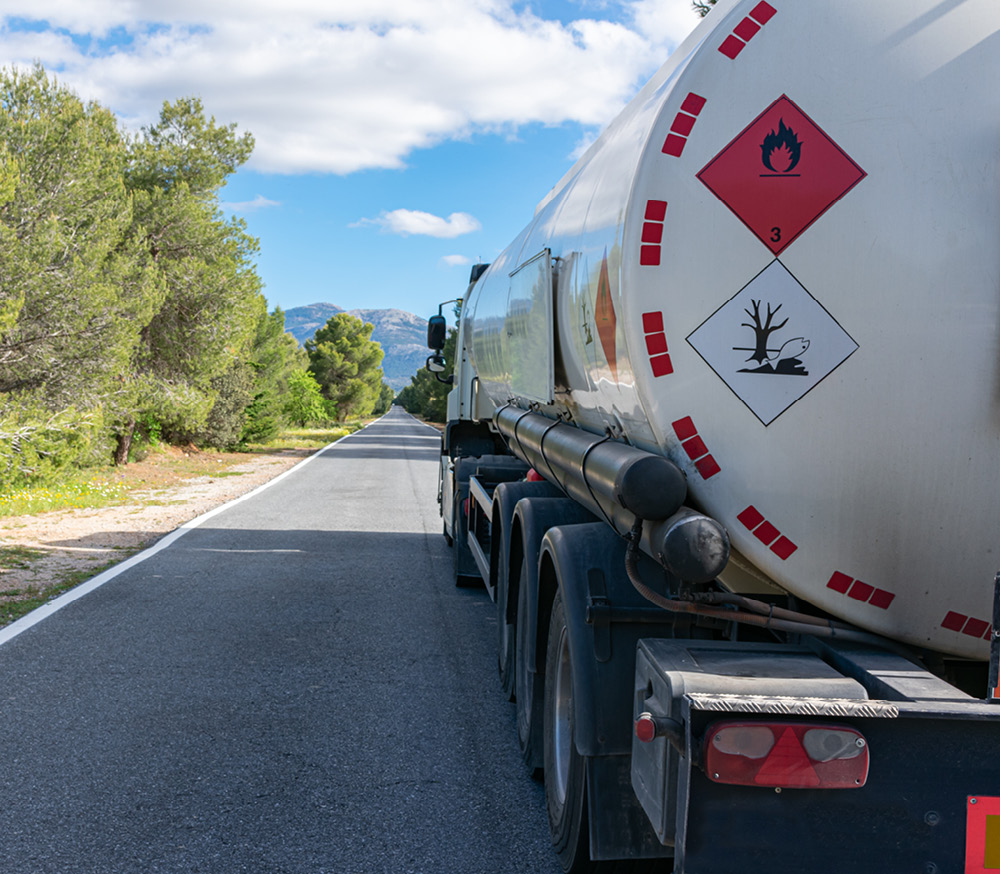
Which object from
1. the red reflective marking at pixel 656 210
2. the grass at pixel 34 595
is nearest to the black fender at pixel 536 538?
the red reflective marking at pixel 656 210

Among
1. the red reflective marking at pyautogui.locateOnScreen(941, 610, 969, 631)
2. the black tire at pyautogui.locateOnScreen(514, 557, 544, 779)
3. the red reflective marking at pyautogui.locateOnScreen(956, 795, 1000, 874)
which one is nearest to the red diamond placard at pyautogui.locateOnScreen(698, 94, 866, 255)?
the red reflective marking at pyautogui.locateOnScreen(941, 610, 969, 631)

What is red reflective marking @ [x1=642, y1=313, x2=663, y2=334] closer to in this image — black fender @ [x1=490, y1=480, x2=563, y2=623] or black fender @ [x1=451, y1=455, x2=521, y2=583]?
black fender @ [x1=490, y1=480, x2=563, y2=623]

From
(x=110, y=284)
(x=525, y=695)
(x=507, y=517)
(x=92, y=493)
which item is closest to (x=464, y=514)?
(x=507, y=517)

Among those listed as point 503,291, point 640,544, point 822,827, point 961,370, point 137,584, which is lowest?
point 137,584

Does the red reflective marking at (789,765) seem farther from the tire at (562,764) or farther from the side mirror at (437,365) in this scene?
the side mirror at (437,365)

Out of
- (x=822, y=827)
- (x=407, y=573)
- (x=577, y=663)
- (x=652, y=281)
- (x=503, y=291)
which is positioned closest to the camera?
(x=822, y=827)

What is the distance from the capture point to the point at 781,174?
2.79 m

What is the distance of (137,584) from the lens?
8.41 m

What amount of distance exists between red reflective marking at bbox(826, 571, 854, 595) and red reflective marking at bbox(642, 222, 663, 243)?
3.94ft

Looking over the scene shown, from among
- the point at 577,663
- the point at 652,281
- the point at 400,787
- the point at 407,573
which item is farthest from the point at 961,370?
the point at 407,573

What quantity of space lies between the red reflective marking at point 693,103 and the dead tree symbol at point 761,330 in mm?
656

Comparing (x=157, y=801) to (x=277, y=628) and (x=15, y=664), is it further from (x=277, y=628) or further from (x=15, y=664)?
(x=277, y=628)

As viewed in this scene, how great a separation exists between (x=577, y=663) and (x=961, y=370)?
5.18 ft

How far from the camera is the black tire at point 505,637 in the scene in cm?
510
